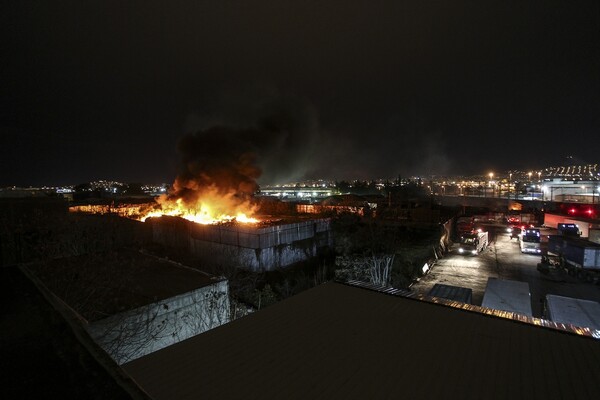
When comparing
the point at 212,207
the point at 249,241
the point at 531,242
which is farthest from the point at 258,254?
the point at 531,242

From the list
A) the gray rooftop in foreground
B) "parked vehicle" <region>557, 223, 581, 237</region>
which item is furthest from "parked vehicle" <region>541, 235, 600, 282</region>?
the gray rooftop in foreground

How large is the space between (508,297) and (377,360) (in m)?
8.75

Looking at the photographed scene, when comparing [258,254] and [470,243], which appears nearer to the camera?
[258,254]

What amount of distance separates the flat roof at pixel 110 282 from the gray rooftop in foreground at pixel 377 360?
308 centimetres

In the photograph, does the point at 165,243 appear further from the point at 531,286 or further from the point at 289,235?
the point at 531,286

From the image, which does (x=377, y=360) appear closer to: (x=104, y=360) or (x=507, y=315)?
(x=507, y=315)

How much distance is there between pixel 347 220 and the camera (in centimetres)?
2075

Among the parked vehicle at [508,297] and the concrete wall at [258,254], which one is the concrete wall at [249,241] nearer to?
the concrete wall at [258,254]

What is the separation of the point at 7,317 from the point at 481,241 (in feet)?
82.7

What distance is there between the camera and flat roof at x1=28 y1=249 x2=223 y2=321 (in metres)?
6.92

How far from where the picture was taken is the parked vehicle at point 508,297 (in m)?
9.35

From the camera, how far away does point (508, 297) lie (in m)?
10.1

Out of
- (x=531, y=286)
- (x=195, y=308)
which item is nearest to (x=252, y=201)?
(x=195, y=308)

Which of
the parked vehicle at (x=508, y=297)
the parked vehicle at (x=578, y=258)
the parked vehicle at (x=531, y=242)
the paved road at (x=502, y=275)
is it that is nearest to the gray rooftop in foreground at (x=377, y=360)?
the parked vehicle at (x=508, y=297)
